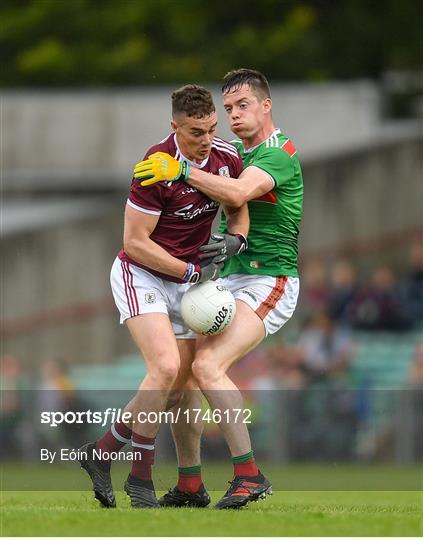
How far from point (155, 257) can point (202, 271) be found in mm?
329

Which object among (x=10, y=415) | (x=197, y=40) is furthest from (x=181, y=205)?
(x=197, y=40)

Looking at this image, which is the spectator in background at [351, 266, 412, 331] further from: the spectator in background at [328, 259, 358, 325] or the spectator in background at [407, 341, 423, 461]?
the spectator in background at [407, 341, 423, 461]

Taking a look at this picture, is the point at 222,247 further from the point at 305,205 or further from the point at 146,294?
the point at 305,205

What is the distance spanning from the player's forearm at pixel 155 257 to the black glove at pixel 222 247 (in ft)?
0.70

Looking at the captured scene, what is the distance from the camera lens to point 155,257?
30.3 ft

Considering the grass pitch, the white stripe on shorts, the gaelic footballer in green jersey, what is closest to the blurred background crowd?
the grass pitch

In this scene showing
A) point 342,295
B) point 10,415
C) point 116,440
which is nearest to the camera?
point 116,440

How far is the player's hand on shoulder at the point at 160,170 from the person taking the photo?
9.11m

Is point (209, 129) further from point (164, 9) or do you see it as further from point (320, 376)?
point (164, 9)

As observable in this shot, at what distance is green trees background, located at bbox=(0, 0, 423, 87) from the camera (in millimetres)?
24797

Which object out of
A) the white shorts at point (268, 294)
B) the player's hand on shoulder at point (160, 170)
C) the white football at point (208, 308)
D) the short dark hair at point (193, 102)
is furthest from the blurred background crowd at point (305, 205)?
the short dark hair at point (193, 102)

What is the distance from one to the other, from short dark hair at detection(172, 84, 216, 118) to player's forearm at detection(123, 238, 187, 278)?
84 cm

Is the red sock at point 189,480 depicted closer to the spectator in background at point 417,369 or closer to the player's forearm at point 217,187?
the player's forearm at point 217,187

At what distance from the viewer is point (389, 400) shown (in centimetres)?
1766
